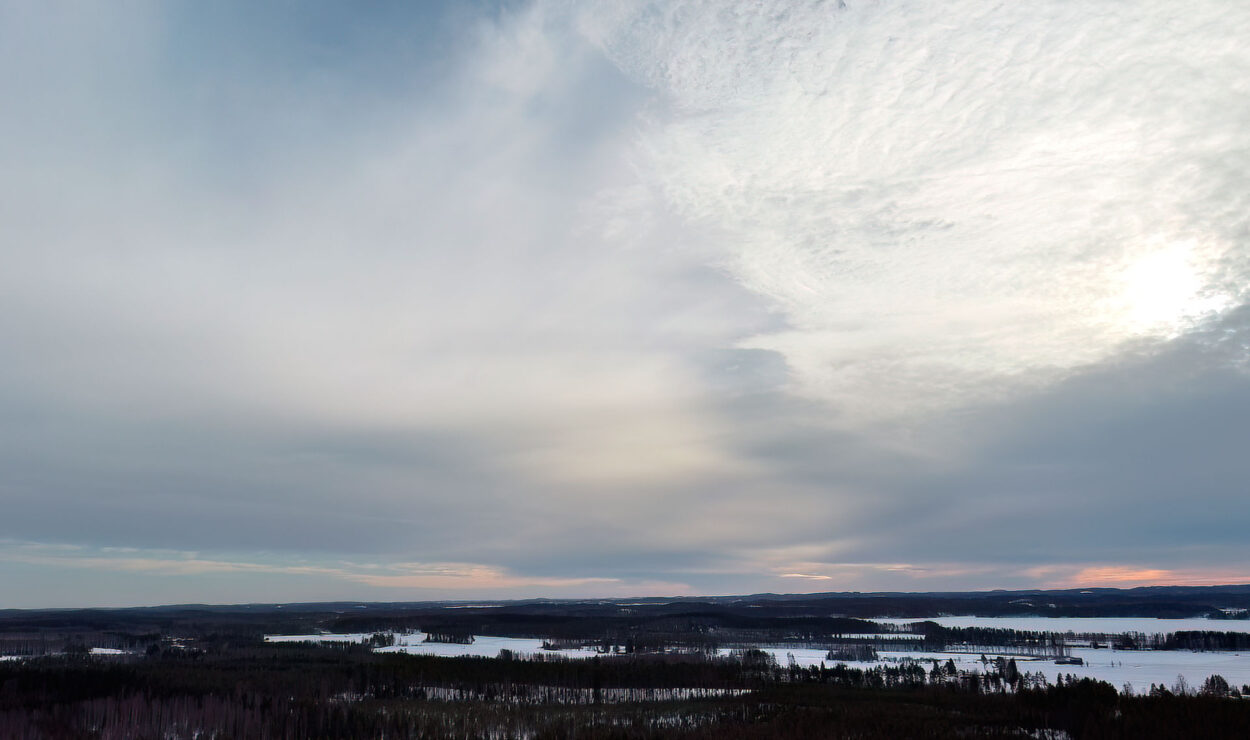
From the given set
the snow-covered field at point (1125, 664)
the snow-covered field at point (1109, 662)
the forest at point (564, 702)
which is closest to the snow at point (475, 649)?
the snow-covered field at point (1109, 662)

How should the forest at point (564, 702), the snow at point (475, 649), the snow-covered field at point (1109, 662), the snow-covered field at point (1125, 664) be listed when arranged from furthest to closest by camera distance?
the snow at point (475, 649), the snow-covered field at point (1109, 662), the snow-covered field at point (1125, 664), the forest at point (564, 702)

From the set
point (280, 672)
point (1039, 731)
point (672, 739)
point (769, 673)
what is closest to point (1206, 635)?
point (769, 673)

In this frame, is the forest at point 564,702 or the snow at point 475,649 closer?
the forest at point 564,702

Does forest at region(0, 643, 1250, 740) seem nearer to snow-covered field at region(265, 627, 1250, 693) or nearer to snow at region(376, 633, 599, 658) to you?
snow-covered field at region(265, 627, 1250, 693)

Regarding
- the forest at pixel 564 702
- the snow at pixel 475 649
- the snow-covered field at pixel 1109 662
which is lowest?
the snow at pixel 475 649

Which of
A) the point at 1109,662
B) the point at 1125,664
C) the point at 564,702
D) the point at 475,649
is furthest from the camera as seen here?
the point at 475,649

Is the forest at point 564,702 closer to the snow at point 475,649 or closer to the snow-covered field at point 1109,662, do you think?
the snow-covered field at point 1109,662

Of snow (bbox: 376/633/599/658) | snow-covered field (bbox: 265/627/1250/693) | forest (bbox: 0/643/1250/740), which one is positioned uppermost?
forest (bbox: 0/643/1250/740)

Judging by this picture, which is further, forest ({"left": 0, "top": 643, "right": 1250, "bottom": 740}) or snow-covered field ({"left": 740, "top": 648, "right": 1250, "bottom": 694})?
snow-covered field ({"left": 740, "top": 648, "right": 1250, "bottom": 694})

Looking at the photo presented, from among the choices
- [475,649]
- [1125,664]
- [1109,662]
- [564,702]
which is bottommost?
[475,649]

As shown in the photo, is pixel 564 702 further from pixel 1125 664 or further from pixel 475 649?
pixel 1125 664

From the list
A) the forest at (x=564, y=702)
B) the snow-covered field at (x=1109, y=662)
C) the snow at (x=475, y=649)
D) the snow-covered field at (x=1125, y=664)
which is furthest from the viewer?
the snow at (x=475, y=649)

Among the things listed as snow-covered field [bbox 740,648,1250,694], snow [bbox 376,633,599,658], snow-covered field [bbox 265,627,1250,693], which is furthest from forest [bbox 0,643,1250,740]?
snow [bbox 376,633,599,658]

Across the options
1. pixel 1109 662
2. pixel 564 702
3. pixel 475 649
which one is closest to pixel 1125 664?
pixel 1109 662
